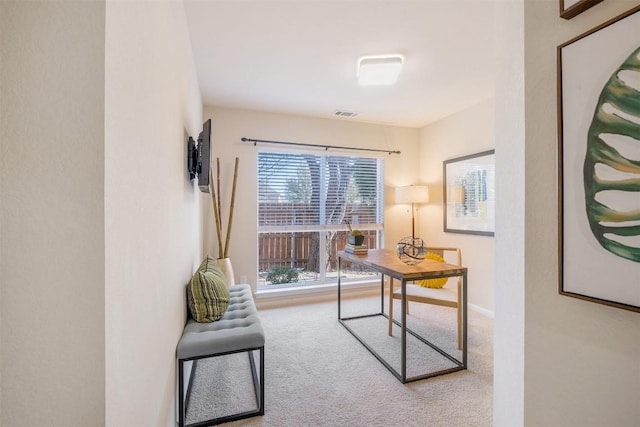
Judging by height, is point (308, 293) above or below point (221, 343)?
below

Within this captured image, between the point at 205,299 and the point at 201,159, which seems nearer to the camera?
the point at 205,299

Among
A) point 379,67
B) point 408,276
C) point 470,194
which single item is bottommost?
point 408,276

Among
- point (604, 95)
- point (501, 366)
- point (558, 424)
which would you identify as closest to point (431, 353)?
point (501, 366)

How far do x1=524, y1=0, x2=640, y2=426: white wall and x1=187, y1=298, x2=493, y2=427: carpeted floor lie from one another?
1.03m

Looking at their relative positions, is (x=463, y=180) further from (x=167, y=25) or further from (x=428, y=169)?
(x=167, y=25)

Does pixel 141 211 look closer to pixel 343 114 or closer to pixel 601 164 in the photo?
pixel 601 164

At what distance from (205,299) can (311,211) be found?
7.37ft

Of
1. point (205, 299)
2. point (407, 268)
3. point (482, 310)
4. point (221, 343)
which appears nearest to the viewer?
point (221, 343)

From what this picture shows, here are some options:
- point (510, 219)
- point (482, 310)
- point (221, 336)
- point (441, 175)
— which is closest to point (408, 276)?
point (510, 219)

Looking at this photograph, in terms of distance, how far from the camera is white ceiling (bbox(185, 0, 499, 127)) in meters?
1.77

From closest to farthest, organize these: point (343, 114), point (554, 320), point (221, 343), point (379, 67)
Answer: point (554, 320) < point (221, 343) < point (379, 67) < point (343, 114)

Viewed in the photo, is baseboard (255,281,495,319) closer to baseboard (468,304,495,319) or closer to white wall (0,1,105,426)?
baseboard (468,304,495,319)

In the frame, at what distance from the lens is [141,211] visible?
0.90m

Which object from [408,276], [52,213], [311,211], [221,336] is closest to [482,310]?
[408,276]
